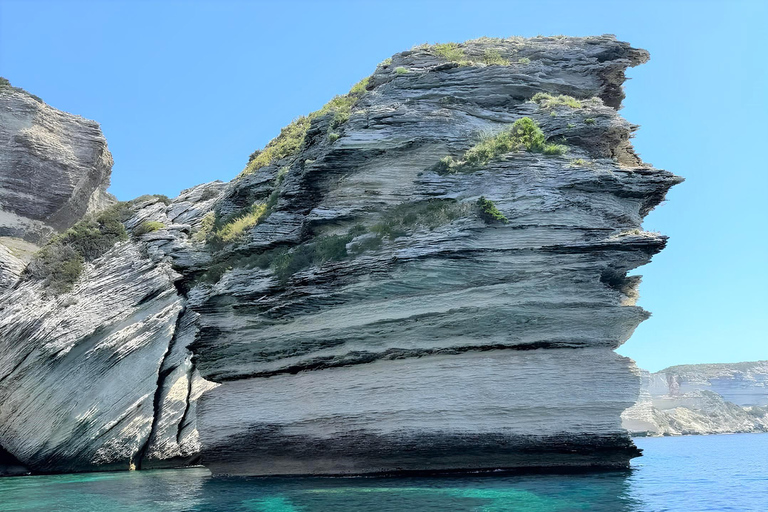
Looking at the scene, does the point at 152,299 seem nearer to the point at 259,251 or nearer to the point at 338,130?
the point at 259,251

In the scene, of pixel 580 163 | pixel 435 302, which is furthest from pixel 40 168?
pixel 580 163

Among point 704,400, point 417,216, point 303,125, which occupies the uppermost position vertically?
point 303,125

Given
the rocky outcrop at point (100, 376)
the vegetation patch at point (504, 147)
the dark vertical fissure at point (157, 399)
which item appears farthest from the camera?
the dark vertical fissure at point (157, 399)

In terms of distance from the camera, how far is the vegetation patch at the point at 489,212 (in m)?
20.3

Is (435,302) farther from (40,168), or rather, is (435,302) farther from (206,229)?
(40,168)

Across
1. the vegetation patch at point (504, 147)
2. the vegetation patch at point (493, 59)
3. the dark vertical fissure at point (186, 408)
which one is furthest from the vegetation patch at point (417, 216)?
the dark vertical fissure at point (186, 408)

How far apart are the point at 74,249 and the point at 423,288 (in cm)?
2789

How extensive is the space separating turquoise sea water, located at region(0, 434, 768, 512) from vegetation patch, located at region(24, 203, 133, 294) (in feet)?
49.7

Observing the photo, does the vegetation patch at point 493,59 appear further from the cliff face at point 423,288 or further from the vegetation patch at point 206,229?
the vegetation patch at point 206,229

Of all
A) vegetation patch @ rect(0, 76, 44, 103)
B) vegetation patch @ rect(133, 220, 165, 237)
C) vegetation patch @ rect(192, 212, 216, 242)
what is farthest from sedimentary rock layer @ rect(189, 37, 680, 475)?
vegetation patch @ rect(0, 76, 44, 103)

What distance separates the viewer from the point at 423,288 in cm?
2033

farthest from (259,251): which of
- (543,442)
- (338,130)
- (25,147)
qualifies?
(25,147)

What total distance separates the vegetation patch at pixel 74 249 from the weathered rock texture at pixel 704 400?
3582 inches

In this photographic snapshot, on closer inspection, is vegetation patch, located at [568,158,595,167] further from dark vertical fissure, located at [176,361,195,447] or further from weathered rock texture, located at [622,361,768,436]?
weathered rock texture, located at [622,361,768,436]
